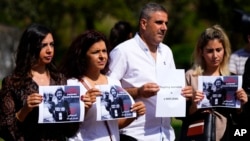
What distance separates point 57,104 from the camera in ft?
20.6

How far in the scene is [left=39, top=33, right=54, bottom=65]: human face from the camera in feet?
20.7

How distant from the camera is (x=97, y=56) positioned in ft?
21.4

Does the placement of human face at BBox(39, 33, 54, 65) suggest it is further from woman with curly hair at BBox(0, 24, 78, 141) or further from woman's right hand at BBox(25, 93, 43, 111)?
woman's right hand at BBox(25, 93, 43, 111)

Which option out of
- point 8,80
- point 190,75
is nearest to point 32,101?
point 8,80

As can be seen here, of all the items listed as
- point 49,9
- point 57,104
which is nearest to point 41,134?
point 57,104

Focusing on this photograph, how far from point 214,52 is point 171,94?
672 mm

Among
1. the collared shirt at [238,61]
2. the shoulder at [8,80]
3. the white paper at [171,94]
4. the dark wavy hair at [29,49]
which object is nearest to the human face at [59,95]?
the dark wavy hair at [29,49]

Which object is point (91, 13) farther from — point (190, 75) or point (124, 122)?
A: point (124, 122)

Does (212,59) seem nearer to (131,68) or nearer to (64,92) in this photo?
(131,68)

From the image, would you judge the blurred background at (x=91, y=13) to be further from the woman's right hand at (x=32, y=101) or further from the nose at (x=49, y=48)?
the woman's right hand at (x=32, y=101)

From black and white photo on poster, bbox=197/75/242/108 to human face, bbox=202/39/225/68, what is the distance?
0.23 metres

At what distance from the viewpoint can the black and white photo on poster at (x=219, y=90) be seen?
23.6ft

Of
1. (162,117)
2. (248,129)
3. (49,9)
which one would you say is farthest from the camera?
(49,9)

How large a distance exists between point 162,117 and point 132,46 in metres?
0.70
